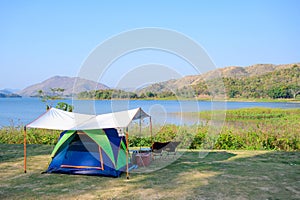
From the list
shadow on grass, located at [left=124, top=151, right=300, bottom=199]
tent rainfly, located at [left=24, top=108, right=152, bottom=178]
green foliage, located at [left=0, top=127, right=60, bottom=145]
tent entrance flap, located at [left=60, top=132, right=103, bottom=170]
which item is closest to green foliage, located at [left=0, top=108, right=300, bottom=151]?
green foliage, located at [left=0, top=127, right=60, bottom=145]

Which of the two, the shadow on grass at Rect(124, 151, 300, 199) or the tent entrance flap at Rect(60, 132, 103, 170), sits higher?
the tent entrance flap at Rect(60, 132, 103, 170)

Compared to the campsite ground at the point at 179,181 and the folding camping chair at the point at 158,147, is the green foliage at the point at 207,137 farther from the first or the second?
the campsite ground at the point at 179,181

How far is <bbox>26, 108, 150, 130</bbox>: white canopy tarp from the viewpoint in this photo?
5.84 metres

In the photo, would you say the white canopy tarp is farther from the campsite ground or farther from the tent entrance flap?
the campsite ground

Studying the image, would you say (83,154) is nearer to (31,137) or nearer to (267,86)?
(31,137)

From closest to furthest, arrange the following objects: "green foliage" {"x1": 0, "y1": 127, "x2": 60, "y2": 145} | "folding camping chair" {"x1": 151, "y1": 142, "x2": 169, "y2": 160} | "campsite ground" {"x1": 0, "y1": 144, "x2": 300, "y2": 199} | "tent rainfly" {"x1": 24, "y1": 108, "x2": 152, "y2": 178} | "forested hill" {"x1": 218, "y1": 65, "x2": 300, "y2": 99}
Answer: "campsite ground" {"x1": 0, "y1": 144, "x2": 300, "y2": 199}
"tent rainfly" {"x1": 24, "y1": 108, "x2": 152, "y2": 178}
"folding camping chair" {"x1": 151, "y1": 142, "x2": 169, "y2": 160}
"green foliage" {"x1": 0, "y1": 127, "x2": 60, "y2": 145}
"forested hill" {"x1": 218, "y1": 65, "x2": 300, "y2": 99}

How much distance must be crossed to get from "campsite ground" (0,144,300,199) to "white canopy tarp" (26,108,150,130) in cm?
100

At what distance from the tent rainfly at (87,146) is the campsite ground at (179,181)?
0.85 feet

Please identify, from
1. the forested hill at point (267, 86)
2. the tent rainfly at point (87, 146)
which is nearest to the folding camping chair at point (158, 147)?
the tent rainfly at point (87, 146)

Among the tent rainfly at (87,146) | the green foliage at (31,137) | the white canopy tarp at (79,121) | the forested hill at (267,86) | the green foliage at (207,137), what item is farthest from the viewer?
the forested hill at (267,86)

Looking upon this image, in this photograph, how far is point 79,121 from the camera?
249 inches

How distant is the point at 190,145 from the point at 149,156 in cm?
283

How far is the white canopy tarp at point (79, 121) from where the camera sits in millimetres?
5844

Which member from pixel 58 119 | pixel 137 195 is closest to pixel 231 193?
pixel 137 195
